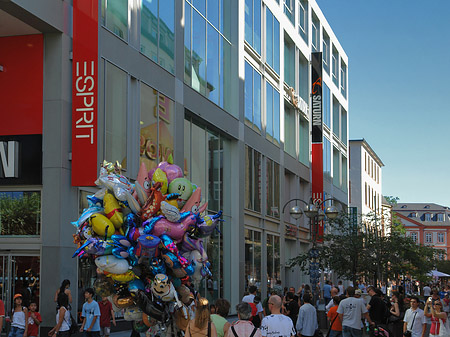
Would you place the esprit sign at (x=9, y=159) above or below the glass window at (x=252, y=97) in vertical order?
below

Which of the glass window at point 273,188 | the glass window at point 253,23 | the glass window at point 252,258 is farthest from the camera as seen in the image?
the glass window at point 273,188

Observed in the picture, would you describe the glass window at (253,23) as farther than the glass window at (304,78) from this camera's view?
No

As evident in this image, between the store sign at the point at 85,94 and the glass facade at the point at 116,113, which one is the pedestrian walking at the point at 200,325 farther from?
the glass facade at the point at 116,113

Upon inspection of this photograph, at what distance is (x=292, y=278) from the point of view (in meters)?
41.0

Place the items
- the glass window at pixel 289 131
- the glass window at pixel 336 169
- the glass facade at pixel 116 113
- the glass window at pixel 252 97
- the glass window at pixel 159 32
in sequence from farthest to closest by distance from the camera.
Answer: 1. the glass window at pixel 336 169
2. the glass window at pixel 289 131
3. the glass window at pixel 252 97
4. the glass window at pixel 159 32
5. the glass facade at pixel 116 113

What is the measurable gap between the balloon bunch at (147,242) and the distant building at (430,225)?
131 metres

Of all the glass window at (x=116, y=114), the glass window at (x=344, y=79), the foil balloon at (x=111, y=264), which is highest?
the glass window at (x=344, y=79)

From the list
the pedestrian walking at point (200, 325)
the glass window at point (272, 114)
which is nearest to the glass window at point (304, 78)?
the glass window at point (272, 114)

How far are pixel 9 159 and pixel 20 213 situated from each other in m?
1.37

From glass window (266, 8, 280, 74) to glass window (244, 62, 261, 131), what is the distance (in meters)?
2.63

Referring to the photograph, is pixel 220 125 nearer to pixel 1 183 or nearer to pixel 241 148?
pixel 241 148

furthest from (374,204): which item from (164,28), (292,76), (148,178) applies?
(148,178)

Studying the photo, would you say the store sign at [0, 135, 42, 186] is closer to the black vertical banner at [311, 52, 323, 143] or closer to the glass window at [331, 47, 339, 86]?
the black vertical banner at [311, 52, 323, 143]

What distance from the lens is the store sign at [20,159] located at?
57.9 ft
